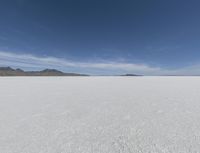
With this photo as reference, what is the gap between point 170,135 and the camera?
7.33 feet

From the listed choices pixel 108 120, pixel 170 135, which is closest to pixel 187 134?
pixel 170 135

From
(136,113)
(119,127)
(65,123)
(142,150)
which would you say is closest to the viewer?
(142,150)

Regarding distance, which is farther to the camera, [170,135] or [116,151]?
[170,135]

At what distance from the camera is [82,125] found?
2.71m

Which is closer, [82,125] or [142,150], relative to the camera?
[142,150]

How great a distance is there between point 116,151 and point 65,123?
4.53 ft

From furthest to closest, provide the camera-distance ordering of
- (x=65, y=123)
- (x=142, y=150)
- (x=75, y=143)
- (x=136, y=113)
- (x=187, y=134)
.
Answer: (x=136, y=113), (x=65, y=123), (x=187, y=134), (x=75, y=143), (x=142, y=150)

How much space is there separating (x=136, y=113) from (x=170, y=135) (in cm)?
120

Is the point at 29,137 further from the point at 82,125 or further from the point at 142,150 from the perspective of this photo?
the point at 142,150

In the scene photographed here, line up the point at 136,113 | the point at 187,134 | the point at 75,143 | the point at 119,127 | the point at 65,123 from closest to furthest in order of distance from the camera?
1. the point at 75,143
2. the point at 187,134
3. the point at 119,127
4. the point at 65,123
5. the point at 136,113

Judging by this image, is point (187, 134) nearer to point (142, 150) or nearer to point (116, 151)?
point (142, 150)

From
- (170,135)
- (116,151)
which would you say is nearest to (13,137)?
(116,151)

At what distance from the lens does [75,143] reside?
2.06m

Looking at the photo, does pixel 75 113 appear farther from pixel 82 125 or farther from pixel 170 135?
pixel 170 135
